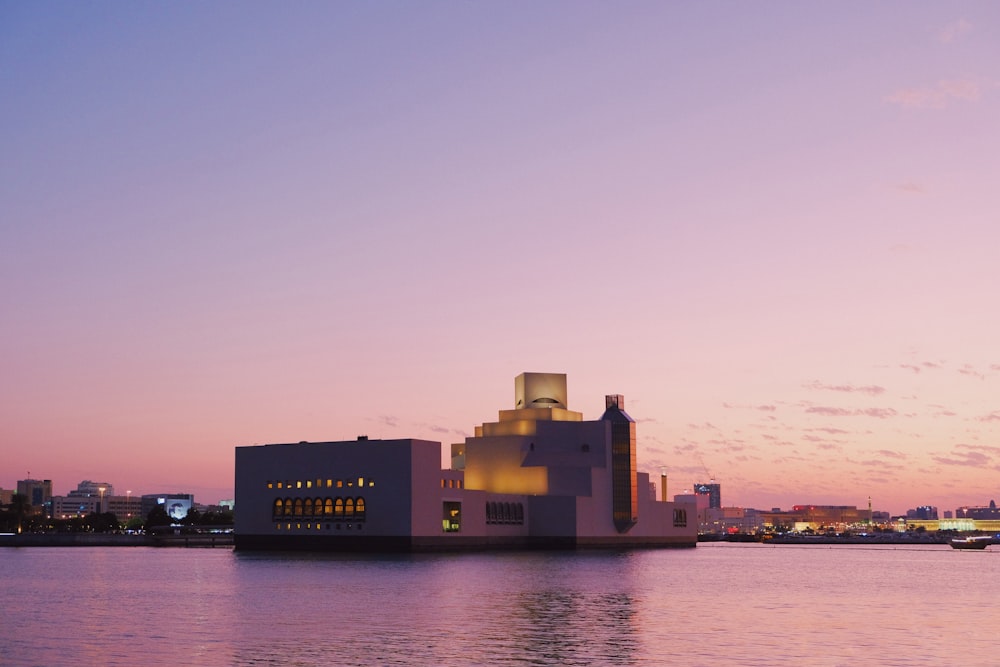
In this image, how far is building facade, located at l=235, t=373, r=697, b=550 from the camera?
511 ft

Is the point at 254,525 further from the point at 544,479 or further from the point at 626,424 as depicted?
the point at 626,424

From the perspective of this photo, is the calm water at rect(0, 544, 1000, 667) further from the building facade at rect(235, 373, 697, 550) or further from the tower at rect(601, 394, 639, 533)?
the tower at rect(601, 394, 639, 533)

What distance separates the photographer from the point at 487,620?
5284 centimetres

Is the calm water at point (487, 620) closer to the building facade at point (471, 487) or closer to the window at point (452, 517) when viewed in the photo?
the building facade at point (471, 487)

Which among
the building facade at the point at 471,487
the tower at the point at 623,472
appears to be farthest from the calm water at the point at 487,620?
the tower at the point at 623,472

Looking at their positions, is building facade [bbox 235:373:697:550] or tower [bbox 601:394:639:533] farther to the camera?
tower [bbox 601:394:639:533]

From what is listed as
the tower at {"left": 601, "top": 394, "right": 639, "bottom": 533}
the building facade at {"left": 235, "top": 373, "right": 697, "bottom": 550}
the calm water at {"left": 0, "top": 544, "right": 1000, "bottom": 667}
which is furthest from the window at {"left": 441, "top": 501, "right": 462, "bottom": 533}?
the calm water at {"left": 0, "top": 544, "right": 1000, "bottom": 667}

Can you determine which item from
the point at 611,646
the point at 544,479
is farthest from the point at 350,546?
the point at 611,646

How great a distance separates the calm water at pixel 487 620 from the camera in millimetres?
40812

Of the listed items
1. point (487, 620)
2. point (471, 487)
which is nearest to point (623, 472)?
point (471, 487)

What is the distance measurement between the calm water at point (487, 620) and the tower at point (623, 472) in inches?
3559

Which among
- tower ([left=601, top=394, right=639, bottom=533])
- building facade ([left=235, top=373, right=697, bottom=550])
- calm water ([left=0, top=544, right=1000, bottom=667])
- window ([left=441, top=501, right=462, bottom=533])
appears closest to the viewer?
calm water ([left=0, top=544, right=1000, bottom=667])

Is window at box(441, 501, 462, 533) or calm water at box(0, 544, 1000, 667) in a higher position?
window at box(441, 501, 462, 533)

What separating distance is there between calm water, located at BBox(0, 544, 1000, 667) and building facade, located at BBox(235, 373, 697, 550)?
2313 inches
